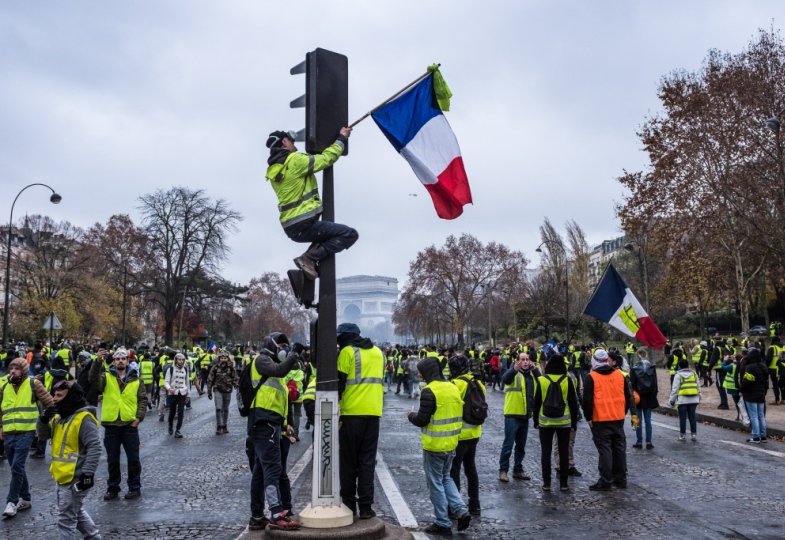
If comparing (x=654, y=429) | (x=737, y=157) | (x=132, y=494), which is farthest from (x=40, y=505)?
(x=737, y=157)

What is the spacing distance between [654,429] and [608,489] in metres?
7.47

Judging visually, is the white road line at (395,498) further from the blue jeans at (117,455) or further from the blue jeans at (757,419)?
→ the blue jeans at (757,419)

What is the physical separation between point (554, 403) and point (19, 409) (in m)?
6.59

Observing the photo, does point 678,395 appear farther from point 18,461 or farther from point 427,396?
point 18,461

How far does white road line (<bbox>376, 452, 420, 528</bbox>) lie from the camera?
296 inches

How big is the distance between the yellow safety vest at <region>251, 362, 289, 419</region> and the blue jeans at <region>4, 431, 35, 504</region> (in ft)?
10.8

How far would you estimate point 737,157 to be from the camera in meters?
30.7

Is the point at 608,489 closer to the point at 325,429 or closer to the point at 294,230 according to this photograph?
the point at 325,429

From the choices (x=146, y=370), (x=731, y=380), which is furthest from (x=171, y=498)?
(x=731, y=380)

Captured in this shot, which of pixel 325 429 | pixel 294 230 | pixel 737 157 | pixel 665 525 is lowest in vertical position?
pixel 665 525

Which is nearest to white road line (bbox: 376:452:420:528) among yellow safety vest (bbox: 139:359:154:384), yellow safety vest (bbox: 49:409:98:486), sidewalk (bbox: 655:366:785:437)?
yellow safety vest (bbox: 49:409:98:486)

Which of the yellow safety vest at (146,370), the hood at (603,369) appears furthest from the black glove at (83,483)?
the yellow safety vest at (146,370)

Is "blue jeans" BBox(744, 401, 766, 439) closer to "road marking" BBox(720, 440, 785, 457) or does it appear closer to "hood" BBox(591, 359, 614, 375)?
"road marking" BBox(720, 440, 785, 457)

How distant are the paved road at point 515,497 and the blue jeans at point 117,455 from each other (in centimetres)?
23
